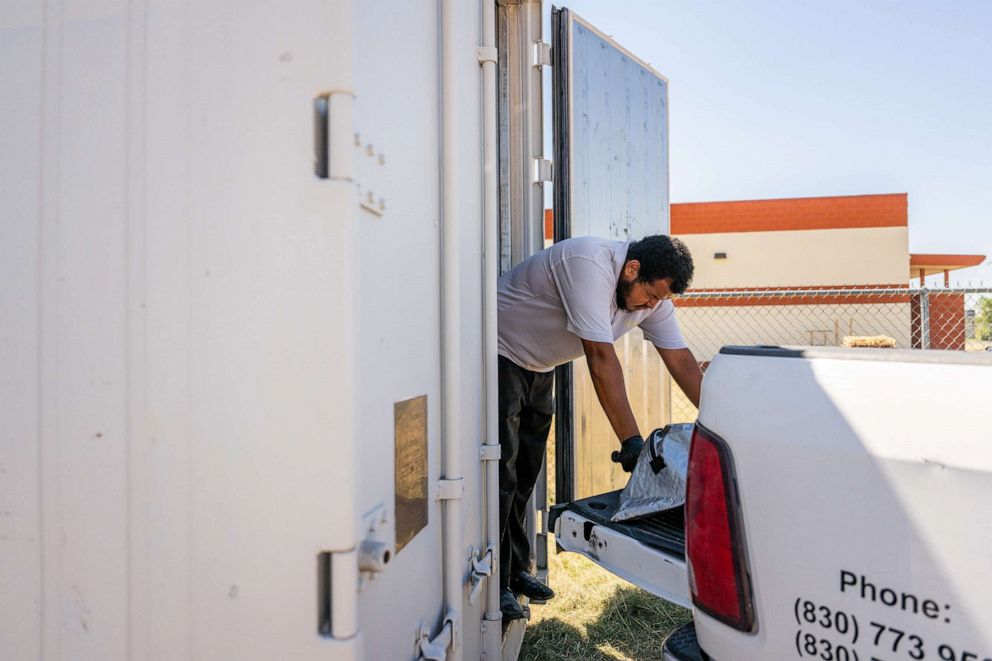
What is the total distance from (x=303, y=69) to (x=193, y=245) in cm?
36

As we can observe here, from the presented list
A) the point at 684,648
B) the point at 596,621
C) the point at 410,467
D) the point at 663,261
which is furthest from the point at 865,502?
the point at 596,621

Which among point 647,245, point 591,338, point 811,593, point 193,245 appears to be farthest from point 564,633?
point 193,245

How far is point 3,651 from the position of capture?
1340mm

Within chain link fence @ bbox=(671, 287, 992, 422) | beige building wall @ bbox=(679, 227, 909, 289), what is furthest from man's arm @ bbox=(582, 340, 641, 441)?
beige building wall @ bbox=(679, 227, 909, 289)

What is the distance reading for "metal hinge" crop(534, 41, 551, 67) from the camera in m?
3.50

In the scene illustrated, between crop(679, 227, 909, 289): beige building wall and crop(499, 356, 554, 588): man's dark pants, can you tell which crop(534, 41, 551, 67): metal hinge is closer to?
crop(499, 356, 554, 588): man's dark pants

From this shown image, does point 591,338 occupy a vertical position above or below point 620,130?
below

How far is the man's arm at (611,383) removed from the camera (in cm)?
306

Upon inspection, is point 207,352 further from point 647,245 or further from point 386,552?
point 647,245

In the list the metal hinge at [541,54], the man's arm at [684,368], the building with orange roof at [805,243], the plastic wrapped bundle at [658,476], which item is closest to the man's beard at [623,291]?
the man's arm at [684,368]

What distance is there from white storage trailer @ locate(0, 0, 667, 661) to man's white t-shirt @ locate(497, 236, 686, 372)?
1.78m

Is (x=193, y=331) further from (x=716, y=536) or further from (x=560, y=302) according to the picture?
(x=560, y=302)

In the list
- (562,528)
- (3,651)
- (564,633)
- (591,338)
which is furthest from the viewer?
(564,633)

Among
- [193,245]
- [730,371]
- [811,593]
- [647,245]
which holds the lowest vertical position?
[811,593]
